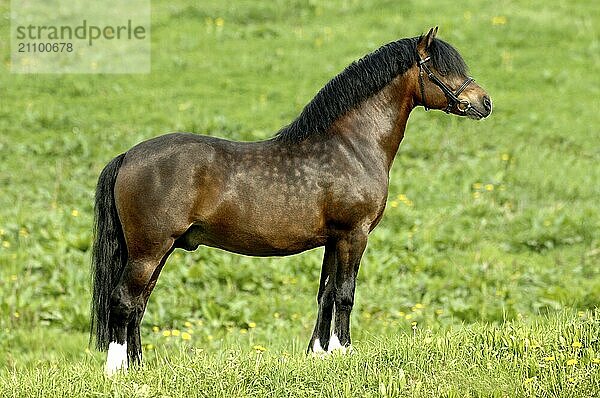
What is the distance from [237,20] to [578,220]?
35.0 ft

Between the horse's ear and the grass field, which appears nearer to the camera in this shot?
the grass field

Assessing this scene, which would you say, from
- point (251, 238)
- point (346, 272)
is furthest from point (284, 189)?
point (346, 272)

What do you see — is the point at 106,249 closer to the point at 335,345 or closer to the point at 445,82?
the point at 335,345

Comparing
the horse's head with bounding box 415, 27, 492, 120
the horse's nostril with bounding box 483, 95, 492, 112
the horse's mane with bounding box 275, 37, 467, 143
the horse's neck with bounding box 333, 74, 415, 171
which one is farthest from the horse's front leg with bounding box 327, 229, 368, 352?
the horse's nostril with bounding box 483, 95, 492, 112

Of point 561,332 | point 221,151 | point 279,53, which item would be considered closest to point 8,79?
point 279,53

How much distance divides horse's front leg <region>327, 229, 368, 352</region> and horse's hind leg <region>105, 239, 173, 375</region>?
4.00 ft

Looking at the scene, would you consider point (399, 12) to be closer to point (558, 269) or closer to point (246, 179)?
point (558, 269)

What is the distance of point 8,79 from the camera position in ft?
57.6

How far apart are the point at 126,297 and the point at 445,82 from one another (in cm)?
273

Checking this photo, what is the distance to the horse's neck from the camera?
6863mm

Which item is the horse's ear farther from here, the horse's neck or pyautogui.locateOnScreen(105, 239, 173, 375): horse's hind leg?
pyautogui.locateOnScreen(105, 239, 173, 375): horse's hind leg

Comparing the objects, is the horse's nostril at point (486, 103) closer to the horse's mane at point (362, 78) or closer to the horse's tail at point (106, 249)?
the horse's mane at point (362, 78)

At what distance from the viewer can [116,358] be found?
647 cm

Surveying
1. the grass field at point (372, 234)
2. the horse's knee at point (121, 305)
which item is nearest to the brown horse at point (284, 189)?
the horse's knee at point (121, 305)
